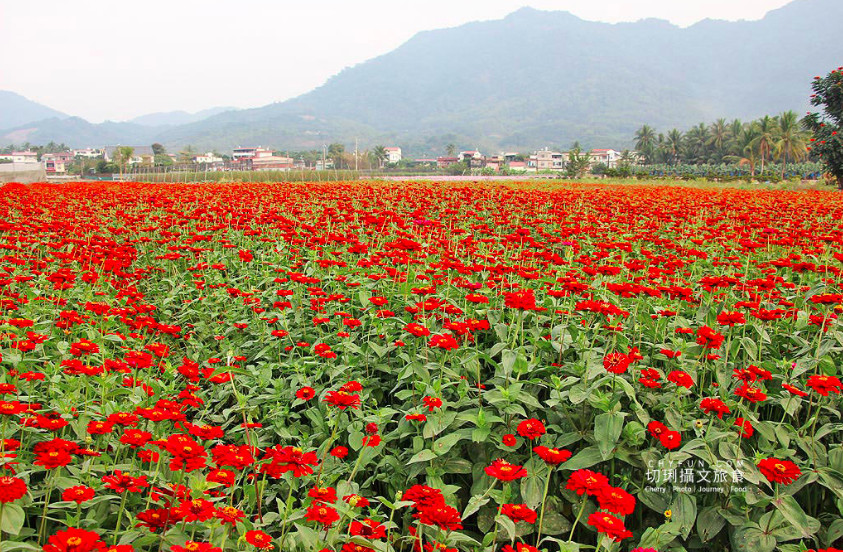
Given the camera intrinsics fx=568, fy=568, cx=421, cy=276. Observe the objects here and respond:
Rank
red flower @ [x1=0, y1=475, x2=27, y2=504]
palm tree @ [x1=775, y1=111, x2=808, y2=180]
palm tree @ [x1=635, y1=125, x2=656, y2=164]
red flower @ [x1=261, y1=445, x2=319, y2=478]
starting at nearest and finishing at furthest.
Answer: red flower @ [x1=0, y1=475, x2=27, y2=504], red flower @ [x1=261, y1=445, x2=319, y2=478], palm tree @ [x1=775, y1=111, x2=808, y2=180], palm tree @ [x1=635, y1=125, x2=656, y2=164]

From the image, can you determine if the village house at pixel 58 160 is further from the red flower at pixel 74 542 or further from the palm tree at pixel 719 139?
the red flower at pixel 74 542

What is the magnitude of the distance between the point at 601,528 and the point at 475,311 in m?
2.18

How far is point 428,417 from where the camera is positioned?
2.66 metres

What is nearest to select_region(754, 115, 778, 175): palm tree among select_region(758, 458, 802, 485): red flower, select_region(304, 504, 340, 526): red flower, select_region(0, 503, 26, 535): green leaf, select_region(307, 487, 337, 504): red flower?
select_region(758, 458, 802, 485): red flower

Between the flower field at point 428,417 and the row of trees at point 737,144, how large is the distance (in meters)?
55.7

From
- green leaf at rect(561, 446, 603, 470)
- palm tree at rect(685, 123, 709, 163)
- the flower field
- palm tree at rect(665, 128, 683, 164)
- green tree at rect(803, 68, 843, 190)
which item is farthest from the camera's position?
palm tree at rect(665, 128, 683, 164)

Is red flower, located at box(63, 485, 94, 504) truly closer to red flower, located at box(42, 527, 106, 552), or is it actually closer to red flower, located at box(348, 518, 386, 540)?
red flower, located at box(42, 527, 106, 552)

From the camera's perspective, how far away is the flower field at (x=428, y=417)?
204cm

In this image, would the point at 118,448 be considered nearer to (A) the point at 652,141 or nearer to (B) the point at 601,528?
(B) the point at 601,528

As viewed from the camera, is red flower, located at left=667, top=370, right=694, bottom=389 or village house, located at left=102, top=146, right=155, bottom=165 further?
village house, located at left=102, top=146, right=155, bottom=165

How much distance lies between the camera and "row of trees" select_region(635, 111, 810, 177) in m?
61.1

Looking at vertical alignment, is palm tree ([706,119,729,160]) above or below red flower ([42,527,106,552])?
above

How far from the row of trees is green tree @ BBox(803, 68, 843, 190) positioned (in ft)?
107

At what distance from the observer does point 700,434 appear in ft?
8.50
